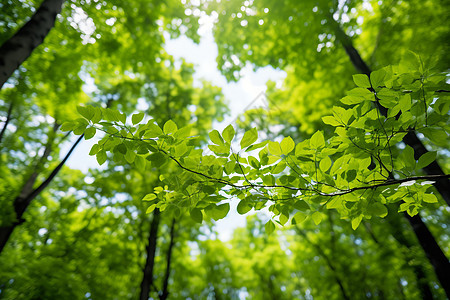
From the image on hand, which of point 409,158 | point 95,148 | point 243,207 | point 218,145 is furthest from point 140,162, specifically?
point 409,158

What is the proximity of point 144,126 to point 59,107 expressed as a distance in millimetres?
5901

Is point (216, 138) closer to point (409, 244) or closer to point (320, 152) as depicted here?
point (320, 152)

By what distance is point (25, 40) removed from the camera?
2361 mm

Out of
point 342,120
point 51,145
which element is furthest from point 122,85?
point 342,120

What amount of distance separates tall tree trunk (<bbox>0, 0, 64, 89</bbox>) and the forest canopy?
2 cm

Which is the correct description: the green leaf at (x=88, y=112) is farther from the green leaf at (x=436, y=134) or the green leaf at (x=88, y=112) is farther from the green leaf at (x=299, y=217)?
the green leaf at (x=436, y=134)

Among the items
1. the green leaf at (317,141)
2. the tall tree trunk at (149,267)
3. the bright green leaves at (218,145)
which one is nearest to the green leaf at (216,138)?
the bright green leaves at (218,145)

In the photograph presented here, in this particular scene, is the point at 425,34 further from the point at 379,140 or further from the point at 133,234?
the point at 133,234

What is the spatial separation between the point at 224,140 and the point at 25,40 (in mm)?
2746

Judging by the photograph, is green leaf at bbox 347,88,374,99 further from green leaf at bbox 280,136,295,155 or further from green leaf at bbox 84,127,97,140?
green leaf at bbox 84,127,97,140

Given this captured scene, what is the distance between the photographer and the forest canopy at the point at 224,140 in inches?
41.3

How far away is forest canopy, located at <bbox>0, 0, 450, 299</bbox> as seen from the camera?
1049mm

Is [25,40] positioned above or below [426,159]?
above

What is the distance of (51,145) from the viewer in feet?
22.1
